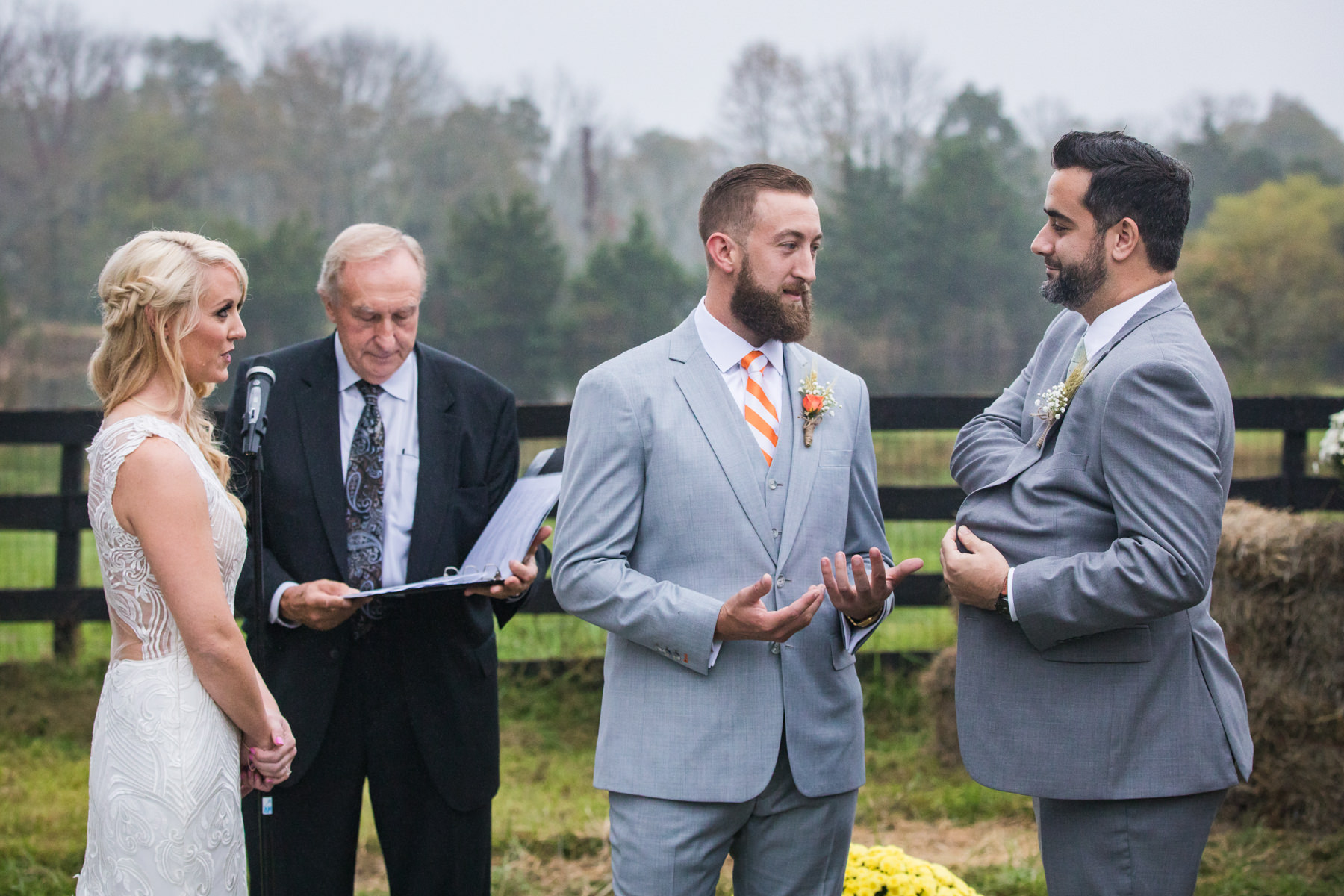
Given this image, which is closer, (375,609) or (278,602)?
(278,602)

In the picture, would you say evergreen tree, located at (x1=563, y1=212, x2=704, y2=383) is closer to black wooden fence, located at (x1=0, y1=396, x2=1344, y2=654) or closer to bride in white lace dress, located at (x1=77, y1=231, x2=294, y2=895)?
black wooden fence, located at (x1=0, y1=396, x2=1344, y2=654)

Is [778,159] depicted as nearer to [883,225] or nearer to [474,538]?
[883,225]

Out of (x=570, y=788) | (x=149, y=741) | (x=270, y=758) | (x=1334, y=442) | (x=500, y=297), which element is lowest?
(x=570, y=788)

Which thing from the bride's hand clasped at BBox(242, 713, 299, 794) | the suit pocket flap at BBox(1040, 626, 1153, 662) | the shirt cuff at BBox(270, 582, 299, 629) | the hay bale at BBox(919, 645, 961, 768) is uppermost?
the suit pocket flap at BBox(1040, 626, 1153, 662)

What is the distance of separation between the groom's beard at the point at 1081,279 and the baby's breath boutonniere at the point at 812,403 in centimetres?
49

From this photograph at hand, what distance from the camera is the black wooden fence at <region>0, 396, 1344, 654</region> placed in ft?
17.8

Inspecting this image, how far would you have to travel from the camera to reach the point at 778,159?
11.9 m

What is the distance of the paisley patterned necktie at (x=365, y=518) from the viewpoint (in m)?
2.77

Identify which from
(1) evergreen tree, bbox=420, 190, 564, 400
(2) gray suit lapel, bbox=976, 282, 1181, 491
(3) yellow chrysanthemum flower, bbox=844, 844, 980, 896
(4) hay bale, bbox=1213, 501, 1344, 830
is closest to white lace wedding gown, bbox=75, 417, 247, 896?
(3) yellow chrysanthemum flower, bbox=844, 844, 980, 896

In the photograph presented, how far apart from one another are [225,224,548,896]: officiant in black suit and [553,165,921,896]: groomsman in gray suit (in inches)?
23.2

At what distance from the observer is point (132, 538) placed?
6.70ft

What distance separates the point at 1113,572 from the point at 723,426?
0.80m

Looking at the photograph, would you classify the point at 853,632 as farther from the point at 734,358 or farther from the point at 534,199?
the point at 534,199

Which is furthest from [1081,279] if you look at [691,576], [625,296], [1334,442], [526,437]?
[625,296]
